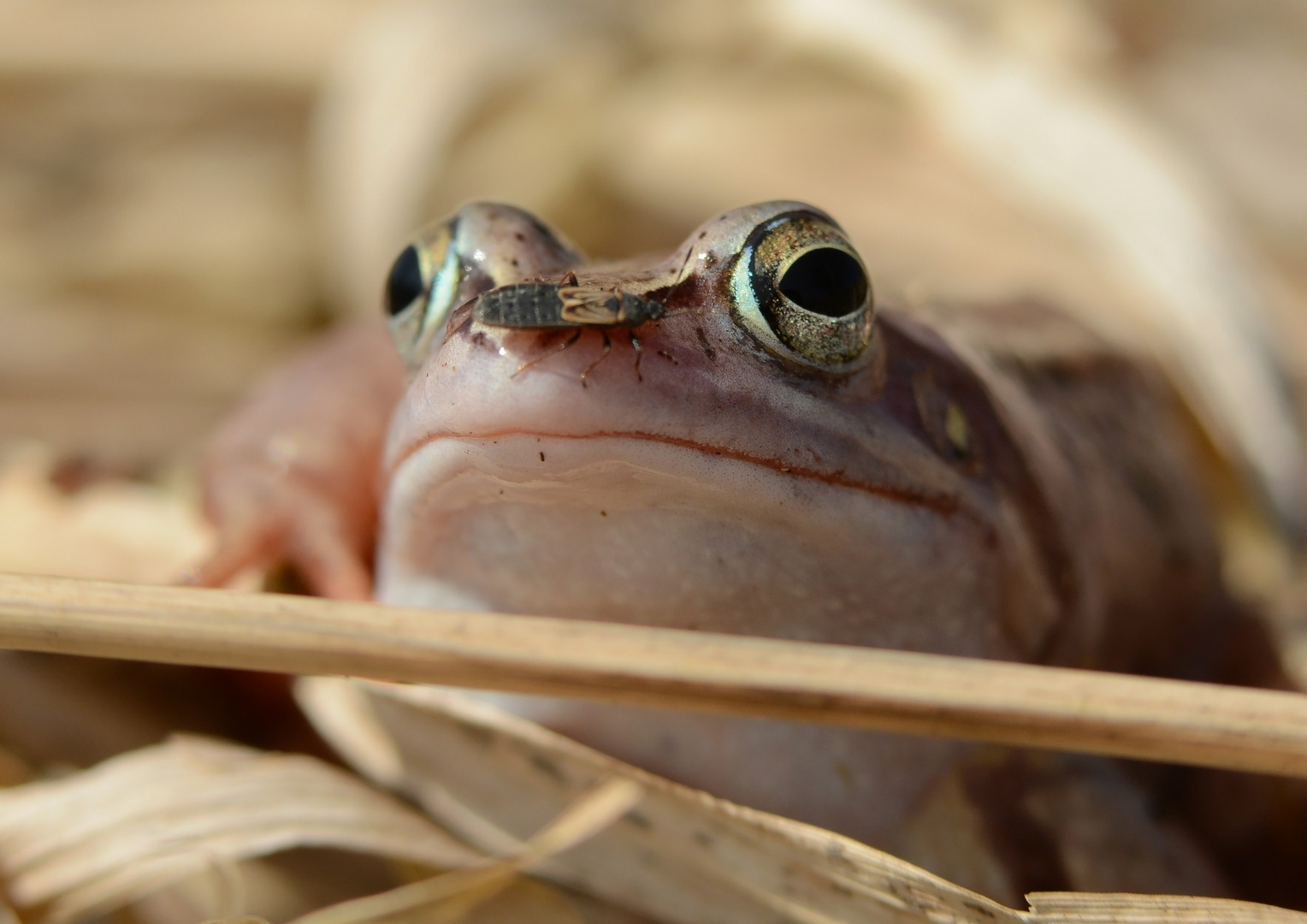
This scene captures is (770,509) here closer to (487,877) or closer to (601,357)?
(601,357)

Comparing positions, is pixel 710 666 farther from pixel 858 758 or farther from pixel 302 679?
pixel 302 679

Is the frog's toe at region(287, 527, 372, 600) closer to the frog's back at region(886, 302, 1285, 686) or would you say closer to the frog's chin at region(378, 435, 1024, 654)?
the frog's chin at region(378, 435, 1024, 654)

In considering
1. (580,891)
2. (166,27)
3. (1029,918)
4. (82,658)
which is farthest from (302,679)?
(166,27)

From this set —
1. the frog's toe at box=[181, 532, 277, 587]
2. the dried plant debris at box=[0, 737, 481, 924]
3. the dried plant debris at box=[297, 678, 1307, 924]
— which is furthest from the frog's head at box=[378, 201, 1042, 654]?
the frog's toe at box=[181, 532, 277, 587]

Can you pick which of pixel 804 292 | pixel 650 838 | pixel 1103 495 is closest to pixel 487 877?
pixel 650 838

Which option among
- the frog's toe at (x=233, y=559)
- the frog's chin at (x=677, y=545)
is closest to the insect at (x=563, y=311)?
the frog's chin at (x=677, y=545)

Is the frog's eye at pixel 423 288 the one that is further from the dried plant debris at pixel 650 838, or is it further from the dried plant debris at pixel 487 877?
the dried plant debris at pixel 487 877
